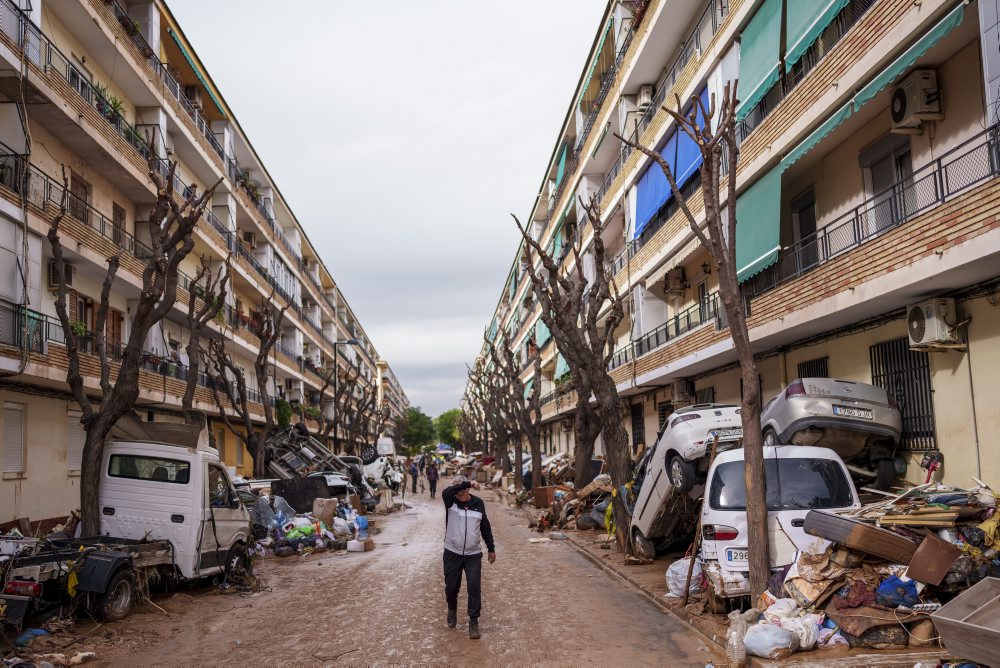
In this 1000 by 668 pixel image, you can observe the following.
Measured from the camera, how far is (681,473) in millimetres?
12781

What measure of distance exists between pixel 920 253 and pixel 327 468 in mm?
23271

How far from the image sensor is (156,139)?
2650cm

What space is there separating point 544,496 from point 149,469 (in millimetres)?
17613

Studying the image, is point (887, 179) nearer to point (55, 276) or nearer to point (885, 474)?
point (885, 474)

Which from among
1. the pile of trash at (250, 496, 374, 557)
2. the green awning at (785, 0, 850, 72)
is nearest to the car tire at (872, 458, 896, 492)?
the green awning at (785, 0, 850, 72)

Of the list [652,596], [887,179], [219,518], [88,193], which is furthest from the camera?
[88,193]

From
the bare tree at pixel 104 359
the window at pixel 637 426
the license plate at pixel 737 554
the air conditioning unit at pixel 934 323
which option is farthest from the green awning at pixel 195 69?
the license plate at pixel 737 554

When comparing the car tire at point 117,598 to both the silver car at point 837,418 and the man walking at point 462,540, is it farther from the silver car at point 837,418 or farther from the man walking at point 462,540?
the silver car at point 837,418

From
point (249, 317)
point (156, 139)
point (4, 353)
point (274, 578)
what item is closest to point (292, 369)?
point (249, 317)

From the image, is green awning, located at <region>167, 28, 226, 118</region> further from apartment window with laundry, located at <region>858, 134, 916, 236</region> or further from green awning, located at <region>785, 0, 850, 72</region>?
apartment window with laundry, located at <region>858, 134, 916, 236</region>

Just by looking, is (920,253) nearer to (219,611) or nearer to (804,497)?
(804,497)

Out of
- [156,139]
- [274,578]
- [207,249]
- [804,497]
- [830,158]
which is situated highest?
[156,139]

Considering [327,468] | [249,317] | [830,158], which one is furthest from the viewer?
[249,317]

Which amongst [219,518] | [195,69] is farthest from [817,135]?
[195,69]
